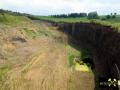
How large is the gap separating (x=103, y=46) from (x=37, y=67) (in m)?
15.1

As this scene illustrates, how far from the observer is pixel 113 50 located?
48.5 metres

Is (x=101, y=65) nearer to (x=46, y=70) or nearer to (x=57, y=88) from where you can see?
(x=46, y=70)

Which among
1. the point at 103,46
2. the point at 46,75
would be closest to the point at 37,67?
the point at 46,75

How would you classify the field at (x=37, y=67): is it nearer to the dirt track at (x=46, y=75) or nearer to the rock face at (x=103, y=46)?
the dirt track at (x=46, y=75)

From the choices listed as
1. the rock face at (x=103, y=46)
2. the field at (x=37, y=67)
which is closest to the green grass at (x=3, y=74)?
the field at (x=37, y=67)

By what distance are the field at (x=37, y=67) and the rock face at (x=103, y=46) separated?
6.78ft

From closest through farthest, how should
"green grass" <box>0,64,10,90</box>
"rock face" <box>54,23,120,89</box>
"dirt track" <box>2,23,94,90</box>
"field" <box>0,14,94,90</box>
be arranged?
1. "green grass" <box>0,64,10,90</box>
2. "dirt track" <box>2,23,94,90</box>
3. "field" <box>0,14,94,90</box>
4. "rock face" <box>54,23,120,89</box>

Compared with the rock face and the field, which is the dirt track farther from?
the rock face

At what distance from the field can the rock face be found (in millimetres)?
2065

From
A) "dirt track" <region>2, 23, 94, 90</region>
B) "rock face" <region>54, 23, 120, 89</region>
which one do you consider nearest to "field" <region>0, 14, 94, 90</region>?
"dirt track" <region>2, 23, 94, 90</region>

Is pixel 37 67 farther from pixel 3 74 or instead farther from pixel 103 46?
pixel 103 46

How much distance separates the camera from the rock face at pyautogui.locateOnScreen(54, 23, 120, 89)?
4419 centimetres

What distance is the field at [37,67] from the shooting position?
37.5m

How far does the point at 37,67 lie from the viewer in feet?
152
